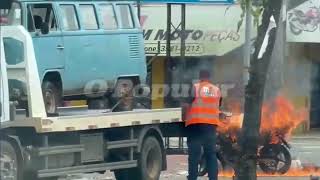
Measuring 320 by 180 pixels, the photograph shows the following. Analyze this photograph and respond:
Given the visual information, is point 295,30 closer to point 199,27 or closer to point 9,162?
point 199,27

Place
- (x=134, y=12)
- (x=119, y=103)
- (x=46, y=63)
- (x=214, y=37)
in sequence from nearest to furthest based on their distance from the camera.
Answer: (x=46, y=63), (x=119, y=103), (x=134, y=12), (x=214, y=37)

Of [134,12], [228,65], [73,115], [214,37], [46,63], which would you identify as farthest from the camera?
[214,37]

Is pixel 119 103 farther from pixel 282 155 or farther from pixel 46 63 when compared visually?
pixel 282 155

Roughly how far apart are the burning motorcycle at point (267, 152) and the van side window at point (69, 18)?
3.56 meters

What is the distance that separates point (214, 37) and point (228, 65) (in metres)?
8.20

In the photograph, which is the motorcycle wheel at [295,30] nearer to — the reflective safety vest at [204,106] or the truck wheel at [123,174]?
the truck wheel at [123,174]

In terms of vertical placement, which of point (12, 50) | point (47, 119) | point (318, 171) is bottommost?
point (318, 171)

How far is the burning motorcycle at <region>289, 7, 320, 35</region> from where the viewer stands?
29.5 metres

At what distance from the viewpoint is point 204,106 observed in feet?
45.9

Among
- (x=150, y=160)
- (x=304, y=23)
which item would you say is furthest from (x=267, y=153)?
(x=304, y=23)

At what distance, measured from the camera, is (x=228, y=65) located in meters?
19.2

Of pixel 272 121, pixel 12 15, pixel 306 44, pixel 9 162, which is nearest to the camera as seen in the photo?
pixel 9 162

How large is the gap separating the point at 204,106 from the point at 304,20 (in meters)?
16.6

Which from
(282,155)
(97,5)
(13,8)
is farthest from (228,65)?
(13,8)
